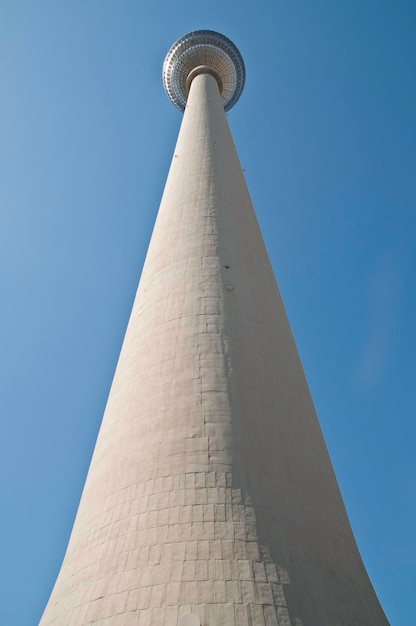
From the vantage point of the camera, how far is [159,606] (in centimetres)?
652

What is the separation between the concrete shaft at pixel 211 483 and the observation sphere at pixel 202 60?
21.3 m

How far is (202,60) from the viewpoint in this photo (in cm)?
3014

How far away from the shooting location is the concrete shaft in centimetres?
677

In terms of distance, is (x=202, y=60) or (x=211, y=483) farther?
(x=202, y=60)

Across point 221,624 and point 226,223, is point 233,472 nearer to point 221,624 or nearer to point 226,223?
point 221,624

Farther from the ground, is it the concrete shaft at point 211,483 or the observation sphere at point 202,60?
the observation sphere at point 202,60

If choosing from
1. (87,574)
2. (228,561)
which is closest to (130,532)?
(87,574)

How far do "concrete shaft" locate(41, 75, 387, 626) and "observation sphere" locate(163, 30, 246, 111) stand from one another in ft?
69.9

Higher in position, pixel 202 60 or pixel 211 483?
pixel 202 60

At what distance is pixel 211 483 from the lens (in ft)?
25.6

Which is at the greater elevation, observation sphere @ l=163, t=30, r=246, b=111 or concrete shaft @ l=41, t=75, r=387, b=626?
observation sphere @ l=163, t=30, r=246, b=111

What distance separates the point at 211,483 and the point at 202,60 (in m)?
28.4

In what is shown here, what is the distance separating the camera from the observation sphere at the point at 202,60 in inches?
1176

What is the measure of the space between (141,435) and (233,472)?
1.88m
